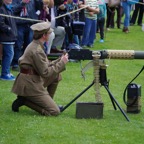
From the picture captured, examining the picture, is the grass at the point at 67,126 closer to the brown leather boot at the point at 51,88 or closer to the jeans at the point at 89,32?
the brown leather boot at the point at 51,88

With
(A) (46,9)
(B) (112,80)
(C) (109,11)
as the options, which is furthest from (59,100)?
(C) (109,11)

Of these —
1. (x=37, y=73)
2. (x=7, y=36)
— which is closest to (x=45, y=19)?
(x=7, y=36)

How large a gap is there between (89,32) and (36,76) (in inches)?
336

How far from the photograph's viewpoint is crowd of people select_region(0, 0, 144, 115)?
8.91m

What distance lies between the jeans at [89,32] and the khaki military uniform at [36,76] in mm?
8191

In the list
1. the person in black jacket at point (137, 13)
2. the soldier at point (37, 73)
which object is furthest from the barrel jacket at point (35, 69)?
the person in black jacket at point (137, 13)

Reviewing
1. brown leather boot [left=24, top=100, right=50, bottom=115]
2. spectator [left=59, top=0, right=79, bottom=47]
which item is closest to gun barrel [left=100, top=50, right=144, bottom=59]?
brown leather boot [left=24, top=100, right=50, bottom=115]

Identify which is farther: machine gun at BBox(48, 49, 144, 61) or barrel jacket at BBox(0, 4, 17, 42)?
barrel jacket at BBox(0, 4, 17, 42)

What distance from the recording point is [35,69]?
8.91m

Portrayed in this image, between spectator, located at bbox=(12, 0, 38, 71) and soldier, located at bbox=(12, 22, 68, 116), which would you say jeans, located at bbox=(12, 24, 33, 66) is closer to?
spectator, located at bbox=(12, 0, 38, 71)

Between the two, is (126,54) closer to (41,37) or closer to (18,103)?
(41,37)

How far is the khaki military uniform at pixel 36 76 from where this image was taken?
8812 millimetres

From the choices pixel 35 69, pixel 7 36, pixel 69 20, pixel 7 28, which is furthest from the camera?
pixel 69 20

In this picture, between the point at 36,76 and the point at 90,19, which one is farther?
the point at 90,19
